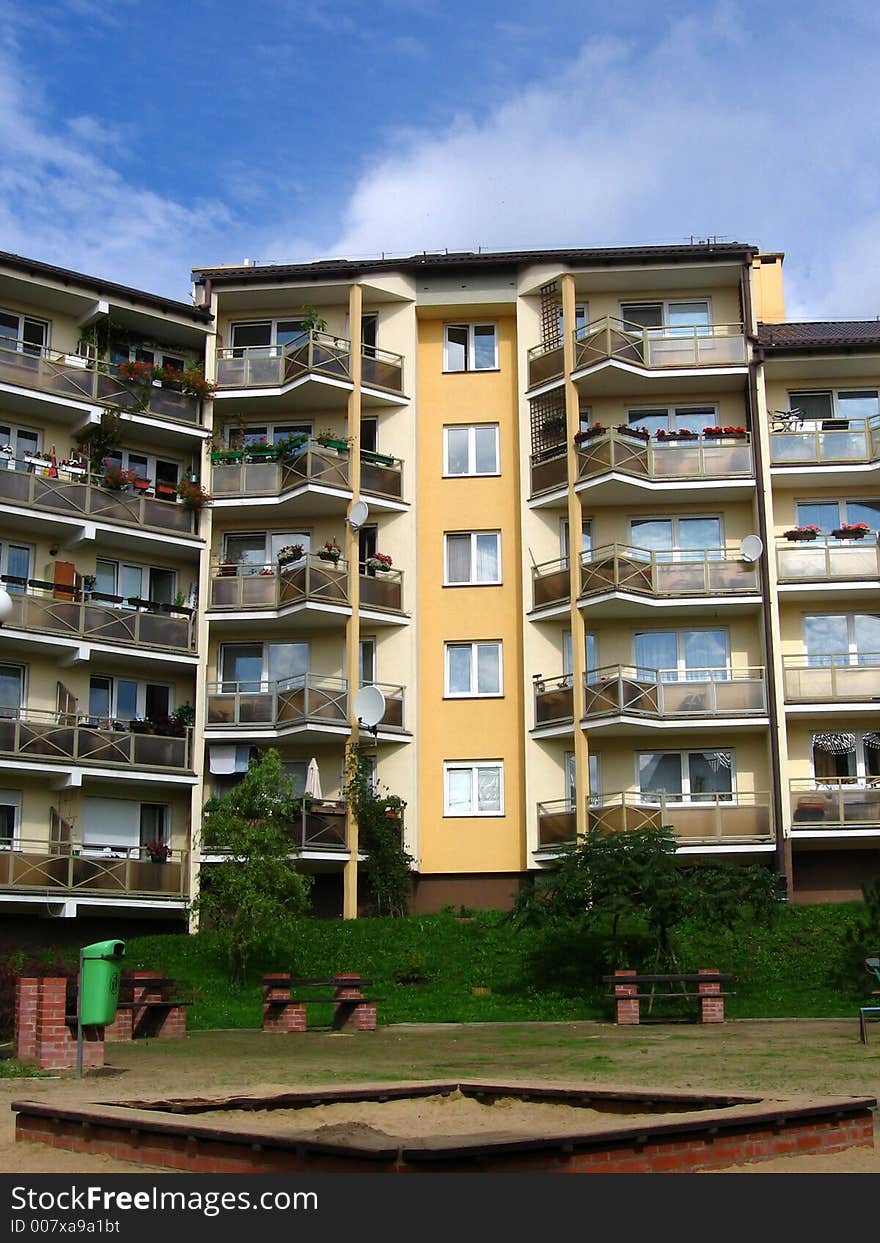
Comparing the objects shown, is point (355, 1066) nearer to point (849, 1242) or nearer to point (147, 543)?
point (849, 1242)

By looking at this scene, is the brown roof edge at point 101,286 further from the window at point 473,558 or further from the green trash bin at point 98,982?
the green trash bin at point 98,982

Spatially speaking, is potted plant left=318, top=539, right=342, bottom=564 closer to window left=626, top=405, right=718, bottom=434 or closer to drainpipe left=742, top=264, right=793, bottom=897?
window left=626, top=405, right=718, bottom=434

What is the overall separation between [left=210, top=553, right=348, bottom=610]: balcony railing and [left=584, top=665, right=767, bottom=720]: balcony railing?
674 cm

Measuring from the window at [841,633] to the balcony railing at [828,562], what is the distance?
4.21 feet

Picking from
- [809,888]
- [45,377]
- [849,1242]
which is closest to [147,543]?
[45,377]

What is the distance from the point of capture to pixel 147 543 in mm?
39250

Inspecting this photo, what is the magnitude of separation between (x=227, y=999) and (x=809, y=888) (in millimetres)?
15249

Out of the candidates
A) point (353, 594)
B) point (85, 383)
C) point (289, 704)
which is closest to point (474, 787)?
point (289, 704)

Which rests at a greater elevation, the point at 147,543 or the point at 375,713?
the point at 147,543

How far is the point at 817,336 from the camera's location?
42344mm

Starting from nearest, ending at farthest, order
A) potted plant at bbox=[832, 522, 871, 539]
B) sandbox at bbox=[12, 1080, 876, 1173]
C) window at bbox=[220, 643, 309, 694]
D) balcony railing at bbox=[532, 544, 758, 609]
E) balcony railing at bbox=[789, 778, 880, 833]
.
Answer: sandbox at bbox=[12, 1080, 876, 1173]
balcony railing at bbox=[789, 778, 880, 833]
balcony railing at bbox=[532, 544, 758, 609]
potted plant at bbox=[832, 522, 871, 539]
window at bbox=[220, 643, 309, 694]

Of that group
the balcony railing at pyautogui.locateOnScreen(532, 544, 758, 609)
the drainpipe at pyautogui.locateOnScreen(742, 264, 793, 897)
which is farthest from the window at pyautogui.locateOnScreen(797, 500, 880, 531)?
the balcony railing at pyautogui.locateOnScreen(532, 544, 758, 609)

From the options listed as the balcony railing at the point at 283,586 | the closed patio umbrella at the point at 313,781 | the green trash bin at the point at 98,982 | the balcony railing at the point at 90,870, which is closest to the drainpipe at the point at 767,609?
the balcony railing at the point at 283,586

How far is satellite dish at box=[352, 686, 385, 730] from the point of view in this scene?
1455 inches
